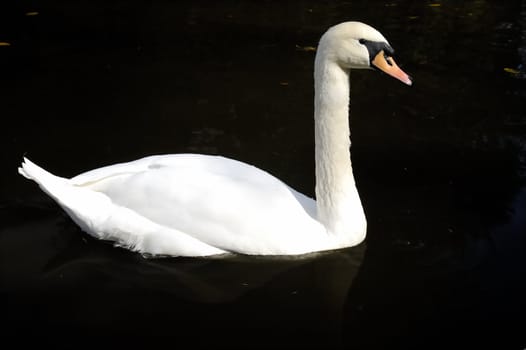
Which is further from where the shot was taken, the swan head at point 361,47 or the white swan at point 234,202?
the white swan at point 234,202

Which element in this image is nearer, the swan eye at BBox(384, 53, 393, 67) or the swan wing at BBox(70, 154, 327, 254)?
the swan eye at BBox(384, 53, 393, 67)

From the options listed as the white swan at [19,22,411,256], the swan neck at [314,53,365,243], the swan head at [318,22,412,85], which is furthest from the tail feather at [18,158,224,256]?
the swan head at [318,22,412,85]

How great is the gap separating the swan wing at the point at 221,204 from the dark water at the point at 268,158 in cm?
17

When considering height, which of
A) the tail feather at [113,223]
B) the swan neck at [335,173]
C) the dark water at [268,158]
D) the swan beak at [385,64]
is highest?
the swan beak at [385,64]

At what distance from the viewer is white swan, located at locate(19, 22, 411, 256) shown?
472 centimetres

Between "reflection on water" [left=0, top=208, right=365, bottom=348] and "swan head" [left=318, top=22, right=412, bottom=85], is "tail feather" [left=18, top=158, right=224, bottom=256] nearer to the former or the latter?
"reflection on water" [left=0, top=208, right=365, bottom=348]

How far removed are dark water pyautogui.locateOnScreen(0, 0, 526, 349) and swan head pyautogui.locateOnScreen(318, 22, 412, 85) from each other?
136 cm

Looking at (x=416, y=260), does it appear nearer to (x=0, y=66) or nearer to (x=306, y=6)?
(x=0, y=66)

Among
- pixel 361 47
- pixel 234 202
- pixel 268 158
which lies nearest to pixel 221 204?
pixel 234 202

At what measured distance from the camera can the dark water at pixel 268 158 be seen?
427 cm

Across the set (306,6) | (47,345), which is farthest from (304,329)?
(306,6)

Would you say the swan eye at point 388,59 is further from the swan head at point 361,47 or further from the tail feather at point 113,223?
the tail feather at point 113,223

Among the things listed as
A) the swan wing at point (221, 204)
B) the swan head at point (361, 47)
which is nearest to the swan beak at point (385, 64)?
the swan head at point (361, 47)

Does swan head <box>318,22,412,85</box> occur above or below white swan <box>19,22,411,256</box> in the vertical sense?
above
